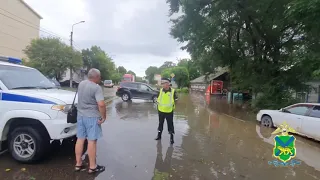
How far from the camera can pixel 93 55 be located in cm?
5572

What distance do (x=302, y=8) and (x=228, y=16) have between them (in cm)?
930

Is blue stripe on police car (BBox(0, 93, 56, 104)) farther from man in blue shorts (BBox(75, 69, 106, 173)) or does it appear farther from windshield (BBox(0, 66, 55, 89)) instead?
man in blue shorts (BBox(75, 69, 106, 173))

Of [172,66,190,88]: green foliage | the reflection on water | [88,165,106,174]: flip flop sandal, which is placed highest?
[172,66,190,88]: green foliage

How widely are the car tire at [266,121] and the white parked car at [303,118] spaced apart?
0.51ft

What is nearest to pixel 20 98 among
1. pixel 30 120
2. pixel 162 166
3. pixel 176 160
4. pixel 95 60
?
pixel 30 120

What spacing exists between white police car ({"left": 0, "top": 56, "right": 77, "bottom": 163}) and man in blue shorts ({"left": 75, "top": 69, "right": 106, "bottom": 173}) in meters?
0.42

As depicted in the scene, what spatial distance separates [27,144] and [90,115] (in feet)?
4.66

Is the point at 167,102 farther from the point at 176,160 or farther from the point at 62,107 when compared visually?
the point at 62,107

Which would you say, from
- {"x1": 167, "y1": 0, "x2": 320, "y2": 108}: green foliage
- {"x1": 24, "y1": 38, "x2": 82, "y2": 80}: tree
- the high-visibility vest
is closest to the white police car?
the high-visibility vest

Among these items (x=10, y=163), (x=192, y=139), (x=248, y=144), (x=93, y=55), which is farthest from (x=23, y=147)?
(x=93, y=55)

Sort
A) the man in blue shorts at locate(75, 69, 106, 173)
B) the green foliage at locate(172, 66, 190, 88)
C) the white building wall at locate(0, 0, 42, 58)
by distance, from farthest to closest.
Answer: the green foliage at locate(172, 66, 190, 88)
the white building wall at locate(0, 0, 42, 58)
the man in blue shorts at locate(75, 69, 106, 173)

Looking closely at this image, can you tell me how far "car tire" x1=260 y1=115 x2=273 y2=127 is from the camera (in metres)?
10.1

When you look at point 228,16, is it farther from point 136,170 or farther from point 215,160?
point 136,170

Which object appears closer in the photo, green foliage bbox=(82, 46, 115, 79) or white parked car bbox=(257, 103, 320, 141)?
white parked car bbox=(257, 103, 320, 141)
